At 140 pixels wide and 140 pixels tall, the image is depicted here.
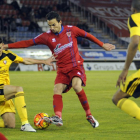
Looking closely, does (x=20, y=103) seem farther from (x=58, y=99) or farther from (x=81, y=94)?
(x=81, y=94)

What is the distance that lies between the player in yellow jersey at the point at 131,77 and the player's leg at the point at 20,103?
1917 mm

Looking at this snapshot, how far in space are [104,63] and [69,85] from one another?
76.6 feet

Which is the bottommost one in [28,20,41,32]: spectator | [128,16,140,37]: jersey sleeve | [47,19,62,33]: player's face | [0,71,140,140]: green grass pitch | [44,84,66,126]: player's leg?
[28,20,41,32]: spectator

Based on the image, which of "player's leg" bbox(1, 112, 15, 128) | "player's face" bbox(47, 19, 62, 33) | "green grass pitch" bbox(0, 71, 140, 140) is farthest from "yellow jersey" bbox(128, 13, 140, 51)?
"player's leg" bbox(1, 112, 15, 128)

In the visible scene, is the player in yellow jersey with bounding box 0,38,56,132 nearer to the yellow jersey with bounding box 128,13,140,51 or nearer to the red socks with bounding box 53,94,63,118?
the red socks with bounding box 53,94,63,118

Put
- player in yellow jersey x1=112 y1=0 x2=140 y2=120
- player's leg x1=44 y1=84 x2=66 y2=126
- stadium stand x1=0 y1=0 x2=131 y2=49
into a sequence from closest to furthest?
1. player in yellow jersey x1=112 y1=0 x2=140 y2=120
2. player's leg x1=44 y1=84 x2=66 y2=126
3. stadium stand x1=0 y1=0 x2=131 y2=49

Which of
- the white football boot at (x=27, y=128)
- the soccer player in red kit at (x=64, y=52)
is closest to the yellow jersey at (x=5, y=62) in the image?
the soccer player in red kit at (x=64, y=52)

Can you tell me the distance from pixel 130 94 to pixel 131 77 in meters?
0.22

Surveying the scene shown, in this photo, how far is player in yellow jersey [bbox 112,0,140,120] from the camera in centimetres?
491

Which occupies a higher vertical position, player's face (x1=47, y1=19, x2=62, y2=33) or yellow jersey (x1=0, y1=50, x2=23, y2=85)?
player's face (x1=47, y1=19, x2=62, y2=33)

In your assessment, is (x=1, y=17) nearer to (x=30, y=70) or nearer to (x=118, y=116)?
(x=30, y=70)

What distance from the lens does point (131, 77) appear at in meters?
5.27

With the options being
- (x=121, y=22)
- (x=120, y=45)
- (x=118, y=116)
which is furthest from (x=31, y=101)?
(x=121, y=22)

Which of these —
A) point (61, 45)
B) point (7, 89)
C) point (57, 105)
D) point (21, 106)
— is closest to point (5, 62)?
point (7, 89)
